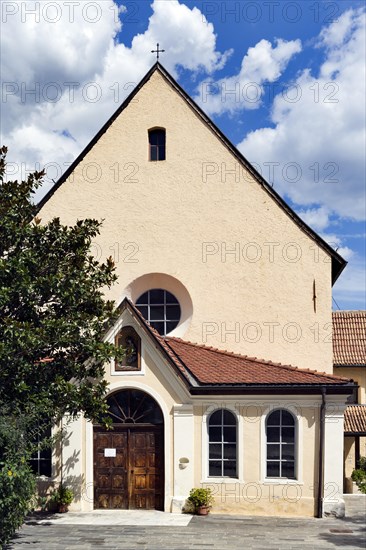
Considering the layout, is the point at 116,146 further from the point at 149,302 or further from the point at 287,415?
the point at 287,415

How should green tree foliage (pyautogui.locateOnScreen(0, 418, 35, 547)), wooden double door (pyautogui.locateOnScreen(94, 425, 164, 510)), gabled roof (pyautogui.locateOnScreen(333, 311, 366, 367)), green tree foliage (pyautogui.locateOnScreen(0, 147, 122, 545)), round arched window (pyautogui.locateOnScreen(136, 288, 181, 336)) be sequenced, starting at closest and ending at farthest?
1. green tree foliage (pyautogui.locateOnScreen(0, 418, 35, 547))
2. green tree foliage (pyautogui.locateOnScreen(0, 147, 122, 545))
3. wooden double door (pyautogui.locateOnScreen(94, 425, 164, 510))
4. round arched window (pyautogui.locateOnScreen(136, 288, 181, 336))
5. gabled roof (pyautogui.locateOnScreen(333, 311, 366, 367))

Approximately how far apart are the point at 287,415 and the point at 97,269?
282 inches

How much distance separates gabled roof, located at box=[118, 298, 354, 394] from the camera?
1750 centimetres

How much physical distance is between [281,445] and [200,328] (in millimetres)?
Result: 4744

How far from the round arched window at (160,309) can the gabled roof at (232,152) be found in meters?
4.96


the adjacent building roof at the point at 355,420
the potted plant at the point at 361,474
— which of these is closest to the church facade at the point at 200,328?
the potted plant at the point at 361,474

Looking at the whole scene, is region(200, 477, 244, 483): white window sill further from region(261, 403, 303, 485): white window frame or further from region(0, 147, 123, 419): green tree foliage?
region(0, 147, 123, 419): green tree foliage

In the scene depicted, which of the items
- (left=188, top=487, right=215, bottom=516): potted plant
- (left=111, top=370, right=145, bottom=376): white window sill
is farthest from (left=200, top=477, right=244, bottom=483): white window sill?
(left=111, top=370, right=145, bottom=376): white window sill

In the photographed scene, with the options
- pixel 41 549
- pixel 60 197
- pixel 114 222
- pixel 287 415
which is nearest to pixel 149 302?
pixel 114 222

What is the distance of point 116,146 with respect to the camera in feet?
70.8

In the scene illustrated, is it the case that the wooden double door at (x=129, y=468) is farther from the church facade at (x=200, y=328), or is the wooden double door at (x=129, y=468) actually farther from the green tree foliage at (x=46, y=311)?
the green tree foliage at (x=46, y=311)

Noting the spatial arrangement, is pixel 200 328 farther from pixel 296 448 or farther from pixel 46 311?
pixel 46 311

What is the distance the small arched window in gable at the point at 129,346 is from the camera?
18.0 metres

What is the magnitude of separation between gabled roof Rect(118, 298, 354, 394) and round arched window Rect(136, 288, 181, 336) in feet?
6.06
